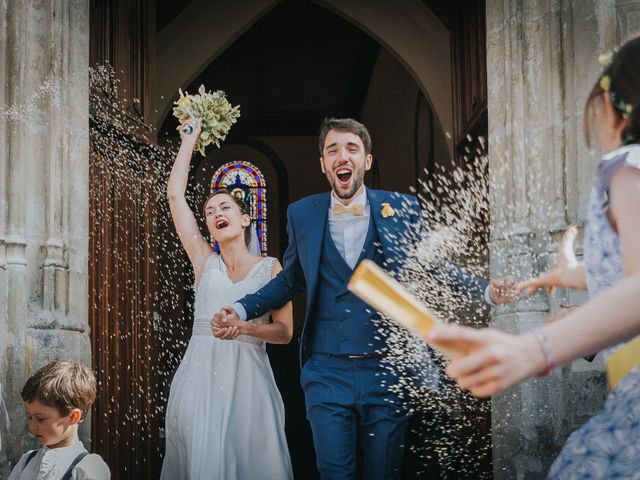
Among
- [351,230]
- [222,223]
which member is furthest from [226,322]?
[222,223]

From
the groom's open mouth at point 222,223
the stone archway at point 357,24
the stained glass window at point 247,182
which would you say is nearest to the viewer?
the groom's open mouth at point 222,223

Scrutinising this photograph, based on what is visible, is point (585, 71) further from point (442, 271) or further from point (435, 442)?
point (435, 442)

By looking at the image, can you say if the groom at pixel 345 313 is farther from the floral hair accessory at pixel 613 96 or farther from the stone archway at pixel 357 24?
the stone archway at pixel 357 24

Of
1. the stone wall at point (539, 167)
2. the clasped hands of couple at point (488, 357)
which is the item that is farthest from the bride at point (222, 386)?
the clasped hands of couple at point (488, 357)

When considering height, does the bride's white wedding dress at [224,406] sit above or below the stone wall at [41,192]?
below

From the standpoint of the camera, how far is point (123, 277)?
7496 millimetres

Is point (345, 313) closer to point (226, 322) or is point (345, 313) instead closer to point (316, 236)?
point (316, 236)

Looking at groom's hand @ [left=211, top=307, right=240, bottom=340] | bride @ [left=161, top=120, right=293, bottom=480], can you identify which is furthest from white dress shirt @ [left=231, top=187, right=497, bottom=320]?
bride @ [left=161, top=120, right=293, bottom=480]

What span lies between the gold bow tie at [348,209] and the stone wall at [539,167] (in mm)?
1379

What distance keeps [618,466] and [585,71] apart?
13.6 feet

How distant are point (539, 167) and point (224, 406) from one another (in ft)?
7.23

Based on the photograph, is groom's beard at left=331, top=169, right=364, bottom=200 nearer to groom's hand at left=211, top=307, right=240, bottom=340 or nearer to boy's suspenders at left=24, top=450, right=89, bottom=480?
groom's hand at left=211, top=307, right=240, bottom=340

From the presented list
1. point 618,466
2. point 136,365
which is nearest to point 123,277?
point 136,365

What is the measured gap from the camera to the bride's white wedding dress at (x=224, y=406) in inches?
216
